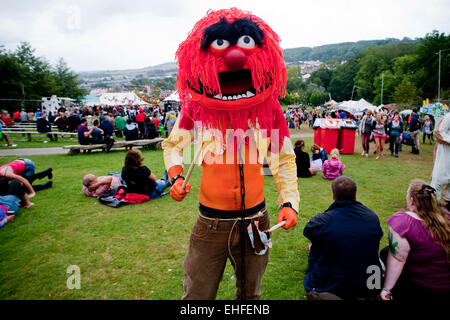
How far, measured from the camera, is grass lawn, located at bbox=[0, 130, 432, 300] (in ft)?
9.91

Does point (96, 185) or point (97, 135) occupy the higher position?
point (97, 135)

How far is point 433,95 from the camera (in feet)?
137

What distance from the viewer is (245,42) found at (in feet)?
5.51

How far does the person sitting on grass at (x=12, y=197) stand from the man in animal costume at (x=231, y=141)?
182 inches

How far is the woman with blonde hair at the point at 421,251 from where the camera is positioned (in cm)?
226

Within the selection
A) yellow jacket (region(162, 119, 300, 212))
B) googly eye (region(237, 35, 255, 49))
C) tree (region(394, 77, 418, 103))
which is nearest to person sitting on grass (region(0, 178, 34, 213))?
yellow jacket (region(162, 119, 300, 212))

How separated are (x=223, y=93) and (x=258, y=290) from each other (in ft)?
4.64

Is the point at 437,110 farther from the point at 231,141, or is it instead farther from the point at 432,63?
the point at 432,63

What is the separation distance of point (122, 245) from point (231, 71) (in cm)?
327

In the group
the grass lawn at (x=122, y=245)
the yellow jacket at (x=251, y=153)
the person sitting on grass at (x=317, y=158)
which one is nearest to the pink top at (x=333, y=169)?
the grass lawn at (x=122, y=245)

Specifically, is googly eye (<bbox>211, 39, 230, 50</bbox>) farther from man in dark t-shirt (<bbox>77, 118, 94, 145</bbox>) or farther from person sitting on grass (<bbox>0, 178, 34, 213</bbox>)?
man in dark t-shirt (<bbox>77, 118, 94, 145</bbox>)

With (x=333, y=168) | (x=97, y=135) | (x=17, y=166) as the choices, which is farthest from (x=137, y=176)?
(x=97, y=135)

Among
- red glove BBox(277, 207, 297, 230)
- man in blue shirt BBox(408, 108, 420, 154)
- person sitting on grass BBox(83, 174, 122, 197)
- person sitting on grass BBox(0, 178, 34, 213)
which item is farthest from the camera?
man in blue shirt BBox(408, 108, 420, 154)
